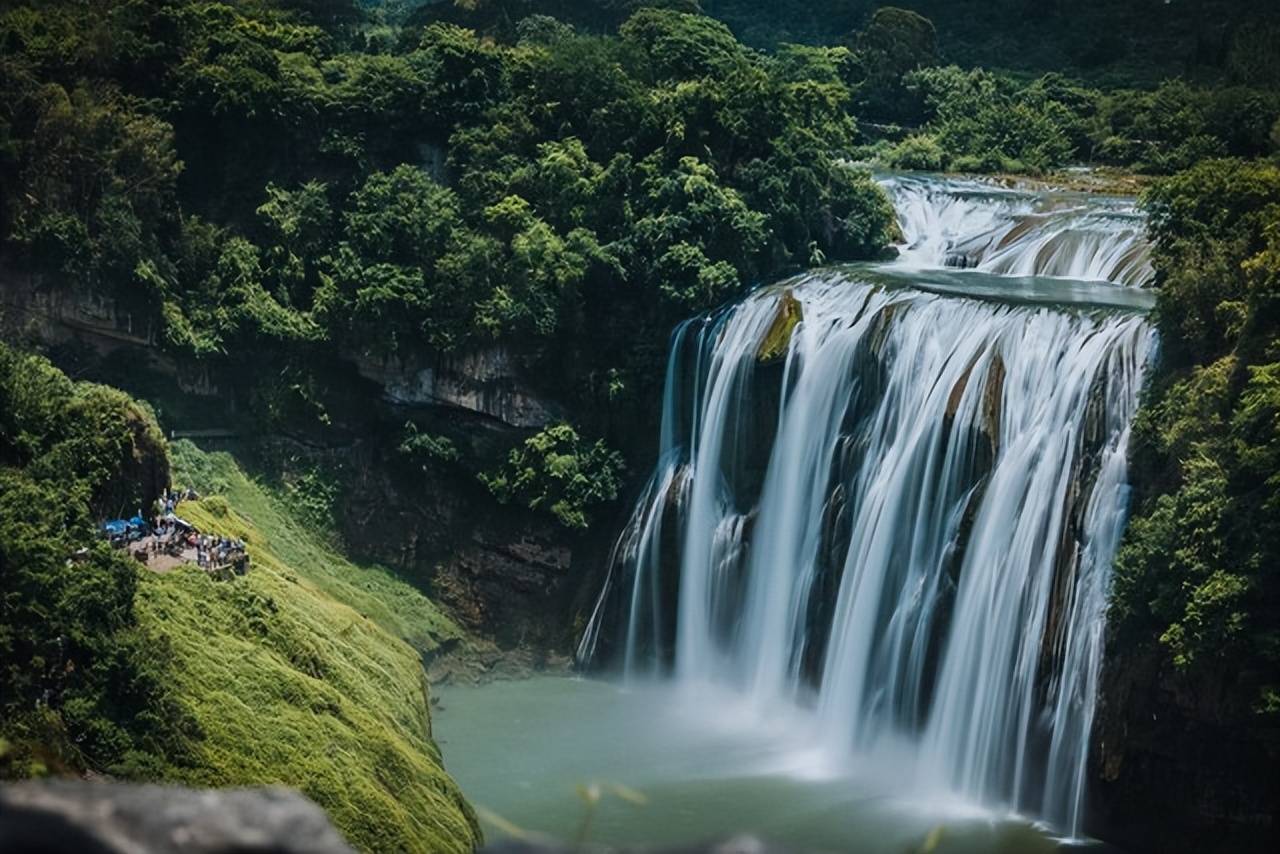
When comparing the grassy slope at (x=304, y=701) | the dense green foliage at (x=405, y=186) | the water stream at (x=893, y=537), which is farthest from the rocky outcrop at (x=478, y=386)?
the grassy slope at (x=304, y=701)

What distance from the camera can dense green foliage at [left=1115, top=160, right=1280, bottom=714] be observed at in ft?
74.3

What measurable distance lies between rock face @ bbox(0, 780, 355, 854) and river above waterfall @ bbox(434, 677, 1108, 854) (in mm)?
18367

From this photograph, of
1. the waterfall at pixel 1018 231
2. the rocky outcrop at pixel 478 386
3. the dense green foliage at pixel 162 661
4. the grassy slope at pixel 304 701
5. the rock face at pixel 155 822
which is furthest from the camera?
the rocky outcrop at pixel 478 386

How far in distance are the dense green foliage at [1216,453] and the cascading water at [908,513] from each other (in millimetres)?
1129

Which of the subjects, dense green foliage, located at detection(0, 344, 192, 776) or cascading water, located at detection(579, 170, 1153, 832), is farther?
cascading water, located at detection(579, 170, 1153, 832)

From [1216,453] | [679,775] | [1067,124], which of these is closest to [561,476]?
[679,775]

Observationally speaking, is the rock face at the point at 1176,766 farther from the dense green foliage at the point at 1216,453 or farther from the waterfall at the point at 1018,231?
the waterfall at the point at 1018,231

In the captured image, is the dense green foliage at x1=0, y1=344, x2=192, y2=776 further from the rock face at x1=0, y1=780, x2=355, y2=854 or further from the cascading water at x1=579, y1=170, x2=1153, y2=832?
the rock face at x1=0, y1=780, x2=355, y2=854

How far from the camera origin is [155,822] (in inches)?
173

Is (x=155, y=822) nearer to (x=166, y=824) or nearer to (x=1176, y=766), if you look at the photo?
(x=166, y=824)

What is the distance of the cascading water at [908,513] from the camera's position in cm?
2670

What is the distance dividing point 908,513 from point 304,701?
11186 millimetres

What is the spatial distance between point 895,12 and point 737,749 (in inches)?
1278

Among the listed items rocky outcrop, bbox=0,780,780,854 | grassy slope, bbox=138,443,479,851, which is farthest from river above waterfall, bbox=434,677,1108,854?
rocky outcrop, bbox=0,780,780,854
